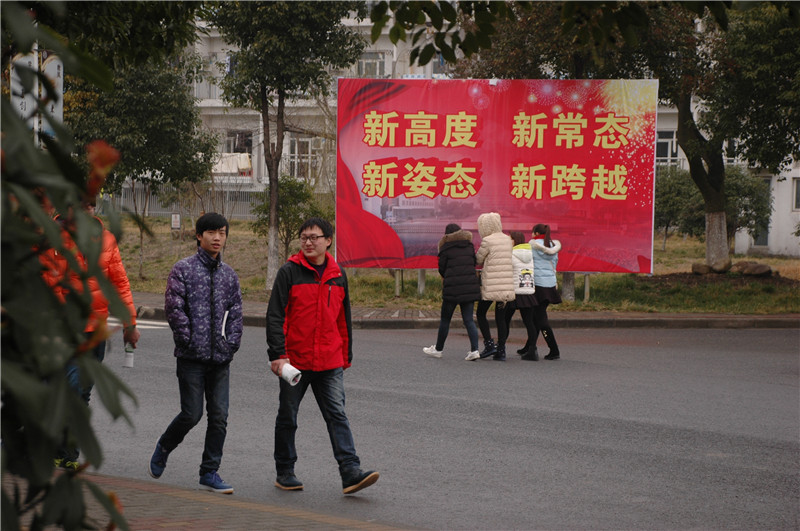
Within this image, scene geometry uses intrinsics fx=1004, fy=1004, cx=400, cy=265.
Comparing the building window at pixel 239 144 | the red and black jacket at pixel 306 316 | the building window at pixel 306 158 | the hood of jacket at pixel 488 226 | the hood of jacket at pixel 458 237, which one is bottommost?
the red and black jacket at pixel 306 316

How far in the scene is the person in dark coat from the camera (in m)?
12.4

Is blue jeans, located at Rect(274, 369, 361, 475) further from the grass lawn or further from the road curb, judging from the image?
the grass lawn

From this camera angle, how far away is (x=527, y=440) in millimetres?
7738

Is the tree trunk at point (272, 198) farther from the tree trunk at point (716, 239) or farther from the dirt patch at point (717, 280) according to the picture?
the tree trunk at point (716, 239)

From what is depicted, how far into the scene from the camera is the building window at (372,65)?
3512 cm

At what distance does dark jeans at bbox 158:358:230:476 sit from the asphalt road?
314mm

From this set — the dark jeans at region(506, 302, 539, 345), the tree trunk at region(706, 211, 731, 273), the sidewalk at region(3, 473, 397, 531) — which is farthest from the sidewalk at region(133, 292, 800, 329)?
the sidewalk at region(3, 473, 397, 531)

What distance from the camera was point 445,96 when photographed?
1947 cm

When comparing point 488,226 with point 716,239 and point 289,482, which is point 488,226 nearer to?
point 289,482

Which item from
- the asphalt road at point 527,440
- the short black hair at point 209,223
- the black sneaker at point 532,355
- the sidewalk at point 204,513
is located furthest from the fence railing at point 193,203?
the sidewalk at point 204,513

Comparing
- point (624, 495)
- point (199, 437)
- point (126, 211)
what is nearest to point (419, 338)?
point (199, 437)

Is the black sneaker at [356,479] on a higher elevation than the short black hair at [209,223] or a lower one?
lower

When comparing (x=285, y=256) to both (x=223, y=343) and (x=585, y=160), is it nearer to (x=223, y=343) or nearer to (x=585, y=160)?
(x=585, y=160)

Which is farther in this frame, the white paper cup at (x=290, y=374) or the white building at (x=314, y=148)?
the white building at (x=314, y=148)
